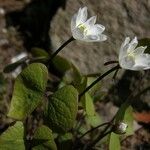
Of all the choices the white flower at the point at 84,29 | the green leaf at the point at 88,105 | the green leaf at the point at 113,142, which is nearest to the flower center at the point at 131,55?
the white flower at the point at 84,29

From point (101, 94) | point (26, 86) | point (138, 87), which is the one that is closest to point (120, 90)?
point (138, 87)

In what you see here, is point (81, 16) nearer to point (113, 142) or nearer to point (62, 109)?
point (62, 109)

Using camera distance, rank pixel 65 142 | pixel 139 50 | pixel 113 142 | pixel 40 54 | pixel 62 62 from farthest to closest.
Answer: pixel 40 54 < pixel 62 62 < pixel 65 142 < pixel 113 142 < pixel 139 50

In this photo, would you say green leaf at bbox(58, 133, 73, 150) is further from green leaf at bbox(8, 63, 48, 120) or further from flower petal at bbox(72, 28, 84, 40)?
flower petal at bbox(72, 28, 84, 40)

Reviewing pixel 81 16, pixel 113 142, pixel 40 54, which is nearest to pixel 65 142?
pixel 113 142

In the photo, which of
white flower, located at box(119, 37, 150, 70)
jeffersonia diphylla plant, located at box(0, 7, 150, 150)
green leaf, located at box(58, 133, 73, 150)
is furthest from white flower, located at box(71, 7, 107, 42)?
green leaf, located at box(58, 133, 73, 150)

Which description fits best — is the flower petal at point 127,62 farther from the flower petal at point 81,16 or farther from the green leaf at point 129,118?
the green leaf at point 129,118

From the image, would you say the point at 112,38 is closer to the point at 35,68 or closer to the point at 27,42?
the point at 27,42
